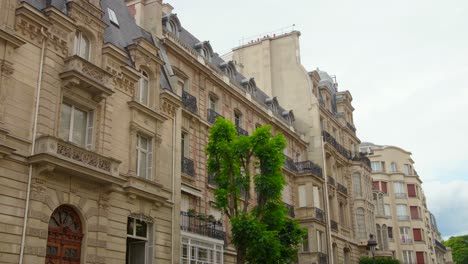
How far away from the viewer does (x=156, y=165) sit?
65.8 feet

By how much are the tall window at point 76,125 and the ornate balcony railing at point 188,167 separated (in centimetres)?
676

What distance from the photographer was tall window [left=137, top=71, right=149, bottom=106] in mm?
20517

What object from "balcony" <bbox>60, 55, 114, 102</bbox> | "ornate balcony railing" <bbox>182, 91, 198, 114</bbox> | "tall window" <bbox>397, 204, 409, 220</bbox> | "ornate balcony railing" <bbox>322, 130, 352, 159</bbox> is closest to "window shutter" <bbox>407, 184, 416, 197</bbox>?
"tall window" <bbox>397, 204, 409, 220</bbox>

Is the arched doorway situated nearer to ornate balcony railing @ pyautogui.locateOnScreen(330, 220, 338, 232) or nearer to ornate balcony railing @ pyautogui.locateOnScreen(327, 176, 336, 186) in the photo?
ornate balcony railing @ pyautogui.locateOnScreen(330, 220, 338, 232)

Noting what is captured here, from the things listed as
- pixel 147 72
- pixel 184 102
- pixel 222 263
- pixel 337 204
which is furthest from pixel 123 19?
pixel 337 204

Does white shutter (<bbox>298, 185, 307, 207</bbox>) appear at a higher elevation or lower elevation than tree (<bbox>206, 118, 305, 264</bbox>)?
higher

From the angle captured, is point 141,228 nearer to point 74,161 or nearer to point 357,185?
point 74,161

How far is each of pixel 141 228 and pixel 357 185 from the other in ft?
90.8

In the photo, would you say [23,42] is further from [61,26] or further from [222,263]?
[222,263]

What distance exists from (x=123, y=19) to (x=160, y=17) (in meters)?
3.42

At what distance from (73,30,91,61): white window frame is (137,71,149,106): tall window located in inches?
99.9

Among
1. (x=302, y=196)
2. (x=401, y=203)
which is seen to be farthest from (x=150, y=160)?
(x=401, y=203)

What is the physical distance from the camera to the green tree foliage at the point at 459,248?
278ft

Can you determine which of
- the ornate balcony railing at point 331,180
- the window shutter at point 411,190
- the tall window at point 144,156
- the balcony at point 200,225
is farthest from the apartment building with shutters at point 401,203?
the tall window at point 144,156
